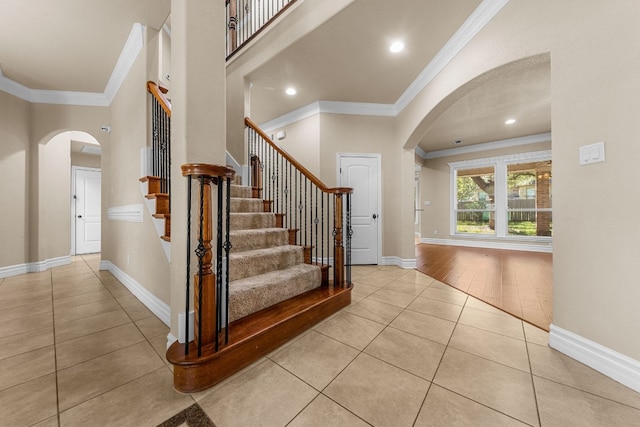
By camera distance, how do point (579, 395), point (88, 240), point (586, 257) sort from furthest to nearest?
point (88, 240) < point (586, 257) < point (579, 395)

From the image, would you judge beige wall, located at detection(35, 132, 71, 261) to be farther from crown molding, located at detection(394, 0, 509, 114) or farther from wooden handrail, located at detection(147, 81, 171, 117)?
crown molding, located at detection(394, 0, 509, 114)

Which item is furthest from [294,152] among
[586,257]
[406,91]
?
[586,257]

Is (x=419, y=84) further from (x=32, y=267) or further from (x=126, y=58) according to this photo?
(x=32, y=267)

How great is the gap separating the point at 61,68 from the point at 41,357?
377 cm

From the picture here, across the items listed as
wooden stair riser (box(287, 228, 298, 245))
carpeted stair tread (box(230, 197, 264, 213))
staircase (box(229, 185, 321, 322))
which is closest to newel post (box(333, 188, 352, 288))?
staircase (box(229, 185, 321, 322))

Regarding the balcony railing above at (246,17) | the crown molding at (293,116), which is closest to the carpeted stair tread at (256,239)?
the crown molding at (293,116)

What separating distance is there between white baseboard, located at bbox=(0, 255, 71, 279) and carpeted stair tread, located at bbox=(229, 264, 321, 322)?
4.12 metres

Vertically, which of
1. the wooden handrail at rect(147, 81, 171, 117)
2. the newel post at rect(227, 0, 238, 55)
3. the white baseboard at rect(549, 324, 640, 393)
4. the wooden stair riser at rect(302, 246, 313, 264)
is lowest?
the white baseboard at rect(549, 324, 640, 393)

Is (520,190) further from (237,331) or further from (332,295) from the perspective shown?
(237,331)

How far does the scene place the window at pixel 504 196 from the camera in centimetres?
586

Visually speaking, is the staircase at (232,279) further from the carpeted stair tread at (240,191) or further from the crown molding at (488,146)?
the crown molding at (488,146)

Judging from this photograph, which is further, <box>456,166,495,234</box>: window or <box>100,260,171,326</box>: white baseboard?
<box>456,166,495,234</box>: window

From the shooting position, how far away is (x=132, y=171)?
2.75 m

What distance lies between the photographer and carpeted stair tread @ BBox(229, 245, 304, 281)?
197 cm
